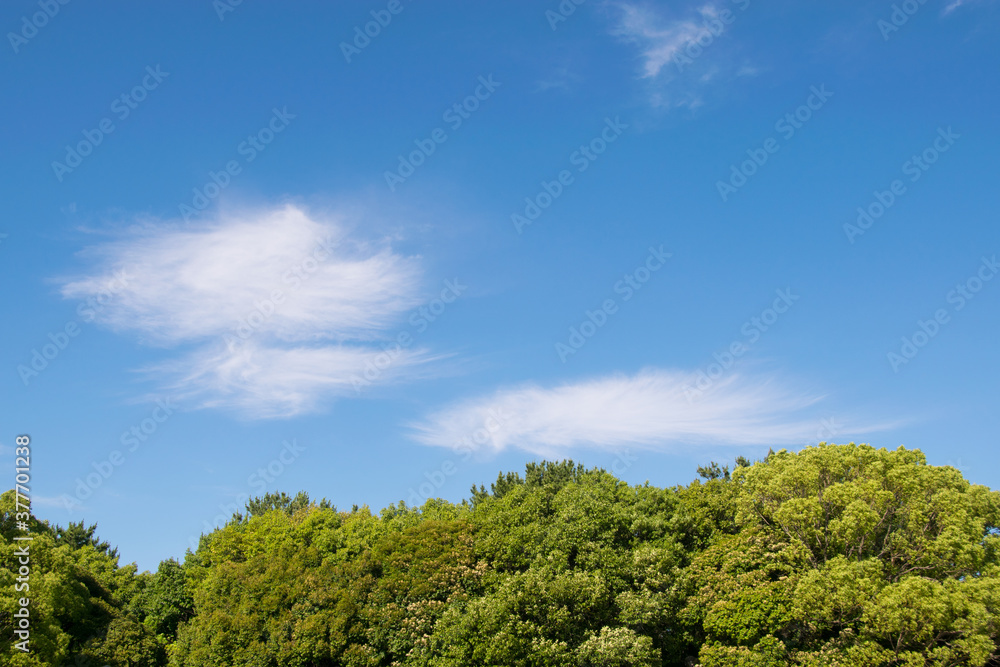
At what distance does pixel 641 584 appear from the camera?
40.0 metres

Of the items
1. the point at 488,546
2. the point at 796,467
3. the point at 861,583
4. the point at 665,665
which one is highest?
the point at 796,467

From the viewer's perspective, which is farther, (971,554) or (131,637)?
(131,637)

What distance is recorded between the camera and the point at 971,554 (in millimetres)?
34688

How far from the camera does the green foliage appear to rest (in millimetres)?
34031

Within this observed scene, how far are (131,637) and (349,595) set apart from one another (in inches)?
867

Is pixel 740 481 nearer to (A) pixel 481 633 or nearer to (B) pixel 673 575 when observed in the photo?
(B) pixel 673 575

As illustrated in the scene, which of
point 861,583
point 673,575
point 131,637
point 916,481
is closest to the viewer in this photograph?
point 861,583

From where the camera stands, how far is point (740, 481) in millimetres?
46469

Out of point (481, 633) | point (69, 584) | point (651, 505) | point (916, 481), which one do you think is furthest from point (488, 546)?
point (69, 584)

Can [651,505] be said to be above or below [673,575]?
above

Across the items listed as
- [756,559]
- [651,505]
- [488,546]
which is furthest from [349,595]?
[756,559]

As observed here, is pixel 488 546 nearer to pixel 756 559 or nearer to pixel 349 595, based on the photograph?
pixel 349 595

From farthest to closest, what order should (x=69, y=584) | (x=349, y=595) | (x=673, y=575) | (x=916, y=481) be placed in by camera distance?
(x=69, y=584) → (x=349, y=595) → (x=673, y=575) → (x=916, y=481)

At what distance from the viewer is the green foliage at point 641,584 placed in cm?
3403
